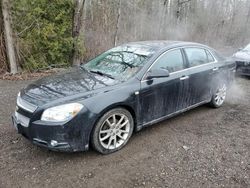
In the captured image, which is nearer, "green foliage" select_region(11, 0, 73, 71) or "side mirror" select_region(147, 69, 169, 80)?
"side mirror" select_region(147, 69, 169, 80)

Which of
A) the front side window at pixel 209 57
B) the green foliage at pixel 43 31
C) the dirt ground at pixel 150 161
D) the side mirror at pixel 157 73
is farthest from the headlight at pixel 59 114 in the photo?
the green foliage at pixel 43 31

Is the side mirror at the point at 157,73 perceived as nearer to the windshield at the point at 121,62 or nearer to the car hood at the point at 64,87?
the windshield at the point at 121,62

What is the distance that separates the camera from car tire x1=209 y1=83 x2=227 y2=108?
5.46m

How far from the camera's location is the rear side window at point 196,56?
4.76 m

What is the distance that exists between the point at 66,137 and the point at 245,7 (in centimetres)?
2088

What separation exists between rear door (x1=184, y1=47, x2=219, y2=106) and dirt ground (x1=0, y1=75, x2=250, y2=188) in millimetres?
575

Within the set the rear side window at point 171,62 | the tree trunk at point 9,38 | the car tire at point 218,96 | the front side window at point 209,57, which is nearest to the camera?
the rear side window at point 171,62

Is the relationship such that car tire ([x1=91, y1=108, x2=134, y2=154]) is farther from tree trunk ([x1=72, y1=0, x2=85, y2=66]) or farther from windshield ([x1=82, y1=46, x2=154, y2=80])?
tree trunk ([x1=72, y1=0, x2=85, y2=66])

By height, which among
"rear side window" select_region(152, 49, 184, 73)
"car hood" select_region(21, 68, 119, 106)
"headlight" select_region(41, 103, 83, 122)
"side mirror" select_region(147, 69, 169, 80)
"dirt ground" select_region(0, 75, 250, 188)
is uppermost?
"rear side window" select_region(152, 49, 184, 73)

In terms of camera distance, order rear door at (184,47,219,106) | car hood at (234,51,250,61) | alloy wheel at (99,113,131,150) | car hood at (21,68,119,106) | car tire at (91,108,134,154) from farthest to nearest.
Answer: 1. car hood at (234,51,250,61)
2. rear door at (184,47,219,106)
3. alloy wheel at (99,113,131,150)
4. car tire at (91,108,134,154)
5. car hood at (21,68,119,106)

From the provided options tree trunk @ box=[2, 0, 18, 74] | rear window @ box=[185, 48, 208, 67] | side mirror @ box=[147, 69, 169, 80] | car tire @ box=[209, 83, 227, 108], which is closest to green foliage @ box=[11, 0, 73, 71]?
tree trunk @ box=[2, 0, 18, 74]

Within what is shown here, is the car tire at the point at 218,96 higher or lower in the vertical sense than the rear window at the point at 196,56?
lower

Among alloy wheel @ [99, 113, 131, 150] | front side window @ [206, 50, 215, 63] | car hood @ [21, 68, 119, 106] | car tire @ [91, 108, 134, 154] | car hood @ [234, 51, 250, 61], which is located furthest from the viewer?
car hood @ [234, 51, 250, 61]

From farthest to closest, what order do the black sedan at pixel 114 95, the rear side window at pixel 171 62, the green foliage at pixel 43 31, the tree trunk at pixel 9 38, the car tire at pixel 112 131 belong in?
the green foliage at pixel 43 31 < the tree trunk at pixel 9 38 < the rear side window at pixel 171 62 < the car tire at pixel 112 131 < the black sedan at pixel 114 95
